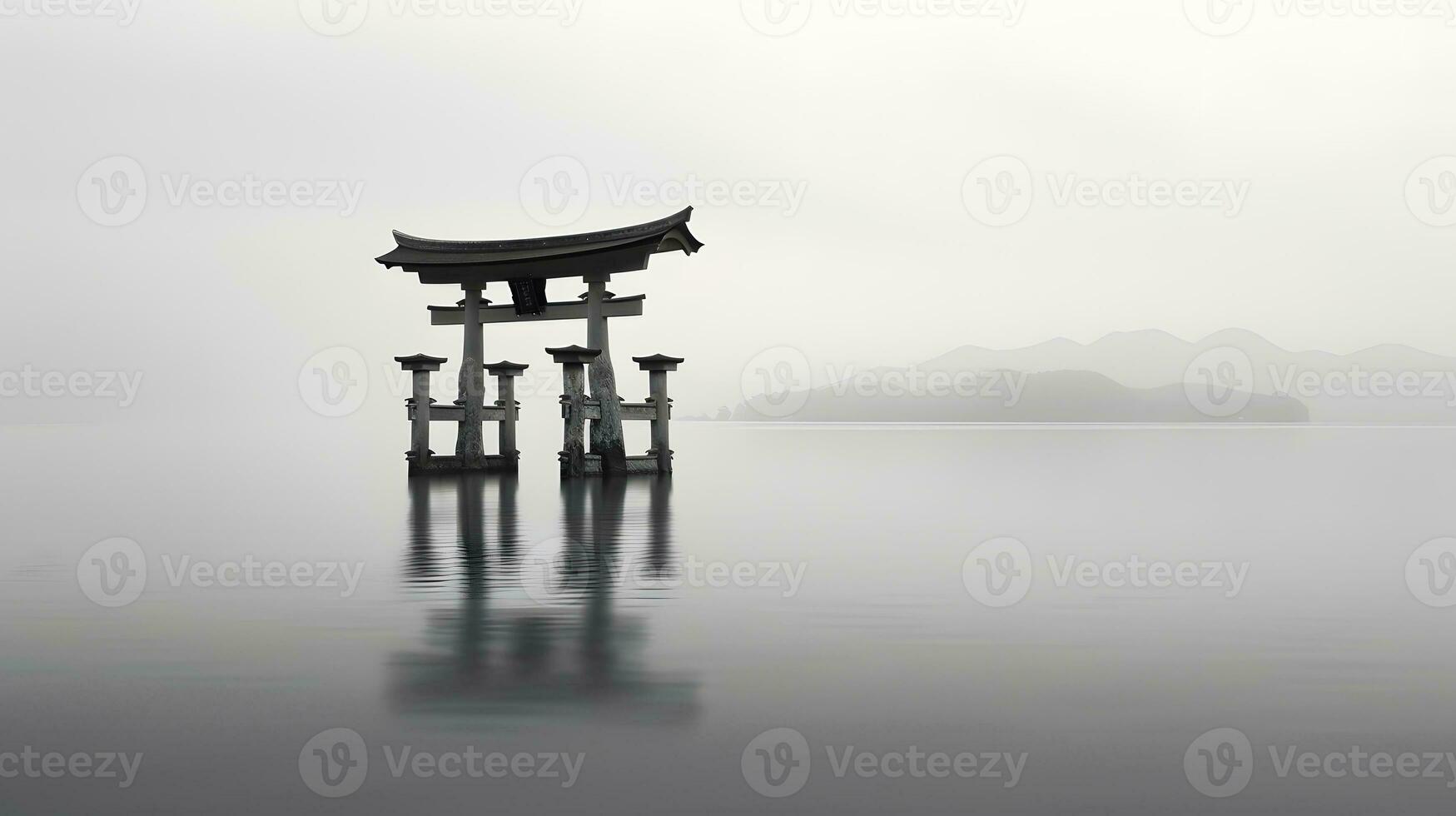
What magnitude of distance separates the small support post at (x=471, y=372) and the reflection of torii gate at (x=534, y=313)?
0.02 meters

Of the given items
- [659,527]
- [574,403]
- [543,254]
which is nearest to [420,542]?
[659,527]

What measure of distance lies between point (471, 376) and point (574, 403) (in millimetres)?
3910

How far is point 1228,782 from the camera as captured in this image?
14.4 feet

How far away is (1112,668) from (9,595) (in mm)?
8642

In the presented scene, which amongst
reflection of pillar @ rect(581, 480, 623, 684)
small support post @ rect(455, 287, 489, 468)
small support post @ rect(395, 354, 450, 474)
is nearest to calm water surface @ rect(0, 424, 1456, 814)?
reflection of pillar @ rect(581, 480, 623, 684)

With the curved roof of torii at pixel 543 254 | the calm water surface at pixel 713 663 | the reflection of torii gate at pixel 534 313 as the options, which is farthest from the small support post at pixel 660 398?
the calm water surface at pixel 713 663

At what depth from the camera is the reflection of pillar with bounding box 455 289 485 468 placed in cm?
2409

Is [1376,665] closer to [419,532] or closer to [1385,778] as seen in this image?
[1385,778]

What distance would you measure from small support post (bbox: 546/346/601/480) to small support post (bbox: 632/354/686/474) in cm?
144

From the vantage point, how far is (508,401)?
25.2m

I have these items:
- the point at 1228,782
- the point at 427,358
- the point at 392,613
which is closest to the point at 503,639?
the point at 392,613

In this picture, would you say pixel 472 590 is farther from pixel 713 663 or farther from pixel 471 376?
pixel 471 376

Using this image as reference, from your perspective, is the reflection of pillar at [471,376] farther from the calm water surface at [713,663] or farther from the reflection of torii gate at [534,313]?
the calm water surface at [713,663]

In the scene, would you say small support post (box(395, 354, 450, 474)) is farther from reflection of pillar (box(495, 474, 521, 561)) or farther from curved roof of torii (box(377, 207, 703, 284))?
reflection of pillar (box(495, 474, 521, 561))
